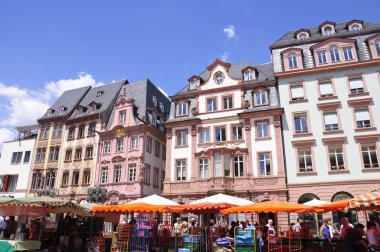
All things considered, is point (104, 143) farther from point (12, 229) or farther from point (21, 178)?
point (12, 229)

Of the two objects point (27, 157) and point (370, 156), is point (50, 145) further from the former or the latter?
point (370, 156)

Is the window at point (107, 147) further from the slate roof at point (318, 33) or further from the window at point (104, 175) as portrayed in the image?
the slate roof at point (318, 33)

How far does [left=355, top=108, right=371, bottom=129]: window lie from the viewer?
83.7ft

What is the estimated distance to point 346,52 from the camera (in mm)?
27875

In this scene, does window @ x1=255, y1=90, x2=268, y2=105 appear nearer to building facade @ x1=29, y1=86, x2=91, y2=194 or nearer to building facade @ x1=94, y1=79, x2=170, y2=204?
building facade @ x1=94, y1=79, x2=170, y2=204

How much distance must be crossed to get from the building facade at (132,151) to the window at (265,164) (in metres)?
12.0

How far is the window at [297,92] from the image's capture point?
1103 inches

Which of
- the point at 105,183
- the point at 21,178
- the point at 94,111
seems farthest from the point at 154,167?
the point at 21,178

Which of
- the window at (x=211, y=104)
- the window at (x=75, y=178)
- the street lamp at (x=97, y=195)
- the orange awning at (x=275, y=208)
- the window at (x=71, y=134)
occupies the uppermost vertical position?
the window at (x=211, y=104)

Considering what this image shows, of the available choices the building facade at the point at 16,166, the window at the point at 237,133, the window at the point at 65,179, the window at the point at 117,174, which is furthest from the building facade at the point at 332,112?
the building facade at the point at 16,166

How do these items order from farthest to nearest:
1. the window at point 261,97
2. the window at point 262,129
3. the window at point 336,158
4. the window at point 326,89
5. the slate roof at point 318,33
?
the window at point 261,97 → the slate roof at point 318,33 → the window at point 262,129 → the window at point 326,89 → the window at point 336,158

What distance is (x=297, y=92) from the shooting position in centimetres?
2822

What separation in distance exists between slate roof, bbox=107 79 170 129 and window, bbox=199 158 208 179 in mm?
8897

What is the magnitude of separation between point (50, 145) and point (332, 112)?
3232 cm
